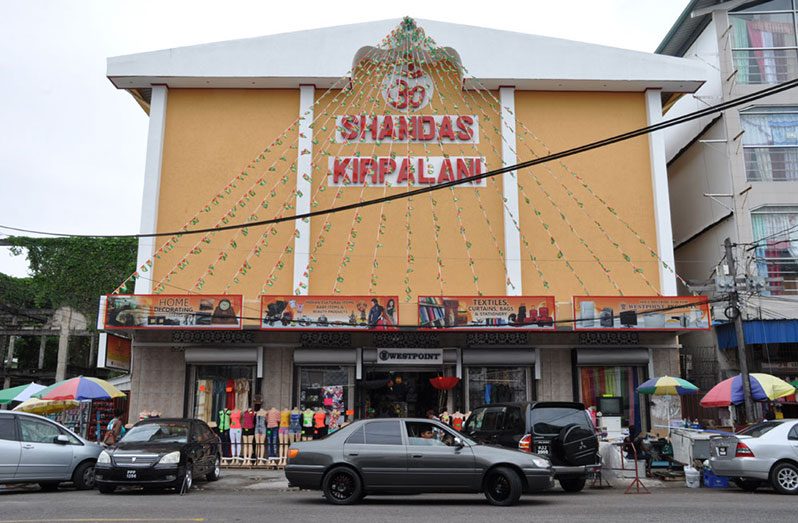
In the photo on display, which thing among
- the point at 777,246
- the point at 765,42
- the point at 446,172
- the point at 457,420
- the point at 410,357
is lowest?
the point at 457,420

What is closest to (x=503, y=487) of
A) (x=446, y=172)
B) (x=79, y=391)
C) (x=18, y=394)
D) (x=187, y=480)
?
(x=187, y=480)

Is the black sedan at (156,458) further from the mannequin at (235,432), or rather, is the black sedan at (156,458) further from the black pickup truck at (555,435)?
the black pickup truck at (555,435)

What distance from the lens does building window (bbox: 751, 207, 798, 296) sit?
75.8ft

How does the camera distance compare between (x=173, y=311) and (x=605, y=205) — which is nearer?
(x=173, y=311)

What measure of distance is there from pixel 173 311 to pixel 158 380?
2.93 meters

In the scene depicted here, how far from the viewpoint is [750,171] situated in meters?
24.0

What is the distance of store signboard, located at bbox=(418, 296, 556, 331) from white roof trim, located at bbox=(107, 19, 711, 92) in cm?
764

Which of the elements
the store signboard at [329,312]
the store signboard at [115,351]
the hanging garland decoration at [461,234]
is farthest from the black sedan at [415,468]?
the store signboard at [115,351]

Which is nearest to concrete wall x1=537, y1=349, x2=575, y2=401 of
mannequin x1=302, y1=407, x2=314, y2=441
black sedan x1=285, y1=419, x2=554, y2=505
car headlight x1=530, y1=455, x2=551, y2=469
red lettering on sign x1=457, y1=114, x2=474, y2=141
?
mannequin x1=302, y1=407, x2=314, y2=441

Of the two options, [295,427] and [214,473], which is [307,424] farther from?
[214,473]

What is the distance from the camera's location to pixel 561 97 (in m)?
24.2

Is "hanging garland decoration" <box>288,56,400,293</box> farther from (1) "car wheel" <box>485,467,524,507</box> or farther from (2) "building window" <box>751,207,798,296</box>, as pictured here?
(2) "building window" <box>751,207,798,296</box>

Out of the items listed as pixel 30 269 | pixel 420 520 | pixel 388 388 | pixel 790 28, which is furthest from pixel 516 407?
pixel 30 269

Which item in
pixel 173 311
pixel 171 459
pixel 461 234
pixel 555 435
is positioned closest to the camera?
pixel 171 459
